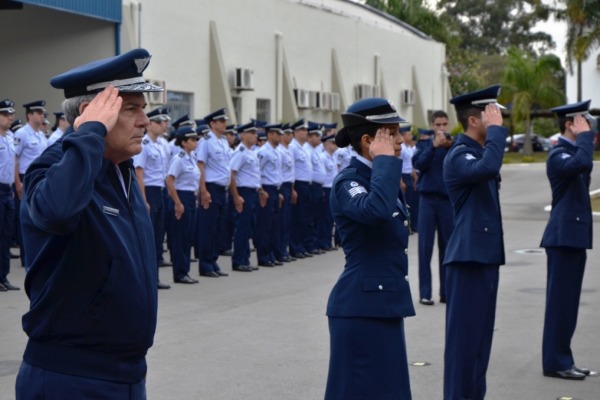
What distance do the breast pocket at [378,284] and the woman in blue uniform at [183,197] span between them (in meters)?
9.10

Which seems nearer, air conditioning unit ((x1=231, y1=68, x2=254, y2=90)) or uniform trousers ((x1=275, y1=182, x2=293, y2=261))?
uniform trousers ((x1=275, y1=182, x2=293, y2=261))

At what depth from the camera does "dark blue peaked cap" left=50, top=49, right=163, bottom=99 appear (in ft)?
13.4

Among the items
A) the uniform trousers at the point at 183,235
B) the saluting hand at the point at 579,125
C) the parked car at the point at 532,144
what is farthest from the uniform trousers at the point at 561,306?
the parked car at the point at 532,144

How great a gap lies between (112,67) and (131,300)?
819 millimetres

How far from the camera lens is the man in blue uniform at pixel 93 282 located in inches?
155

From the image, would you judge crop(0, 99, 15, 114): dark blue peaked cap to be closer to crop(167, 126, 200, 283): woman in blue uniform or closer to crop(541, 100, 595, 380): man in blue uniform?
crop(167, 126, 200, 283): woman in blue uniform

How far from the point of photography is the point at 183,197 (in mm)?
14969

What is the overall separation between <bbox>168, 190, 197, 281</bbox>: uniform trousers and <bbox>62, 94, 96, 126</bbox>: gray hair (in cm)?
1041

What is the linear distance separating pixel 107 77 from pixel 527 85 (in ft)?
186

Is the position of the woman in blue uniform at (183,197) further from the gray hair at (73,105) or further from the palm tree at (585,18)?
the palm tree at (585,18)

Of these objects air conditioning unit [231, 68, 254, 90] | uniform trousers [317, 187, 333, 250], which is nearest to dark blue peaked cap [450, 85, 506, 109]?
uniform trousers [317, 187, 333, 250]

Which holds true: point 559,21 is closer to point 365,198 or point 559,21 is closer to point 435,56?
point 435,56

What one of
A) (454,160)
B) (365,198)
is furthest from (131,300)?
(454,160)

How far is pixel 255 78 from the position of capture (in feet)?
99.0
